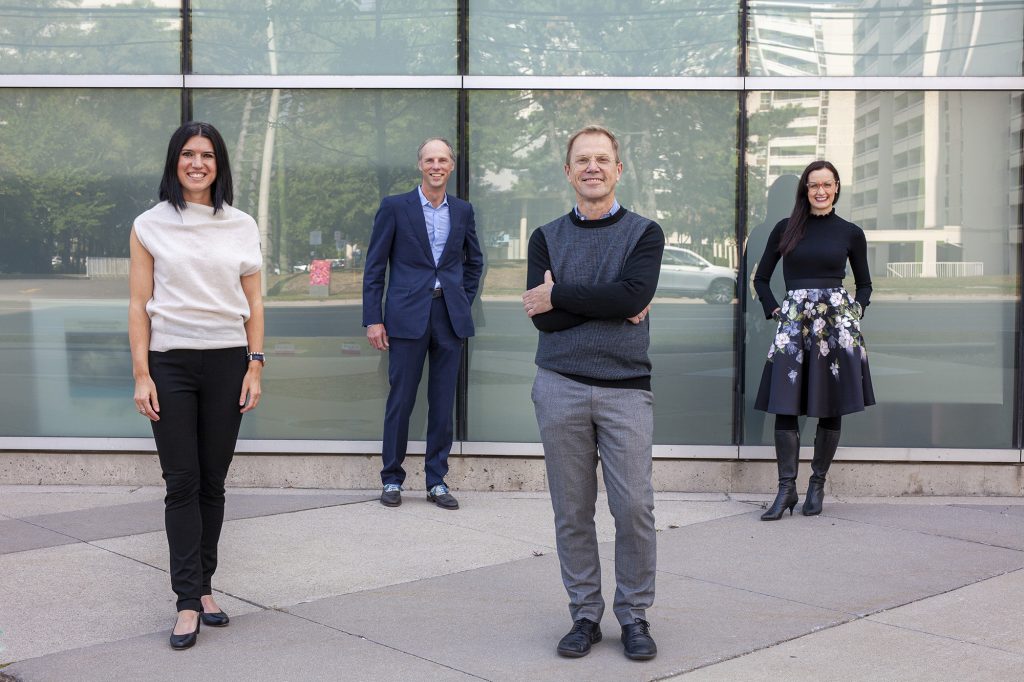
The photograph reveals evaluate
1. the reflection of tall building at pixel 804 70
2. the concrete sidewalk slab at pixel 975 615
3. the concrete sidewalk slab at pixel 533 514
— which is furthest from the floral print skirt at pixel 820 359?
the concrete sidewalk slab at pixel 975 615

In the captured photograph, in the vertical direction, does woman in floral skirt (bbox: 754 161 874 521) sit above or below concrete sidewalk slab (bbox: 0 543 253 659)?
above

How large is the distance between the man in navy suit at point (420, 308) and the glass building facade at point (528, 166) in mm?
572

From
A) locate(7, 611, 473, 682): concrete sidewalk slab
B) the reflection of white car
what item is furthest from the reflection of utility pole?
locate(7, 611, 473, 682): concrete sidewalk slab

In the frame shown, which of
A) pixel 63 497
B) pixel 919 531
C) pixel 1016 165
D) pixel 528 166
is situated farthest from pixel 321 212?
pixel 1016 165

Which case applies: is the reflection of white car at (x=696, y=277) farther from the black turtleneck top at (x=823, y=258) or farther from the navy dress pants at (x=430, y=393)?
the navy dress pants at (x=430, y=393)

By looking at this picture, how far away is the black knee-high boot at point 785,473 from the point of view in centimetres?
667

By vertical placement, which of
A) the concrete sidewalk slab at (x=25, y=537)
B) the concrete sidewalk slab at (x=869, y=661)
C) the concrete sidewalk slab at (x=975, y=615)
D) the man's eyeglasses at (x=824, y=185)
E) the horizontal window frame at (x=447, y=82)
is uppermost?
the horizontal window frame at (x=447, y=82)

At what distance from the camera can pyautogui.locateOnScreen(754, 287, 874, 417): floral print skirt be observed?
6.61 m

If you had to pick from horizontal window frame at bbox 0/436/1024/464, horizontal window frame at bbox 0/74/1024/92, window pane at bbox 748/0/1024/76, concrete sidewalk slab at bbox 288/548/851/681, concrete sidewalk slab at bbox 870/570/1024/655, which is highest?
window pane at bbox 748/0/1024/76

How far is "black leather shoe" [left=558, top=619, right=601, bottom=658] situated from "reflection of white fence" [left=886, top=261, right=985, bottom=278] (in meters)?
4.03

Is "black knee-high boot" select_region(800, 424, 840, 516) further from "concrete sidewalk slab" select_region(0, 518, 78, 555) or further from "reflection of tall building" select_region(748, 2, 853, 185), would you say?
"concrete sidewalk slab" select_region(0, 518, 78, 555)

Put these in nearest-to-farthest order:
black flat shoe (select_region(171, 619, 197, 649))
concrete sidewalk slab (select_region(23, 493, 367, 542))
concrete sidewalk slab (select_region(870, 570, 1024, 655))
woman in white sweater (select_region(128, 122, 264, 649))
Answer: black flat shoe (select_region(171, 619, 197, 649))
woman in white sweater (select_region(128, 122, 264, 649))
concrete sidewalk slab (select_region(870, 570, 1024, 655))
concrete sidewalk slab (select_region(23, 493, 367, 542))

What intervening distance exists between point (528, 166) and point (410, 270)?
3.90 ft

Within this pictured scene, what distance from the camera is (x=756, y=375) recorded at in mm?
7605
